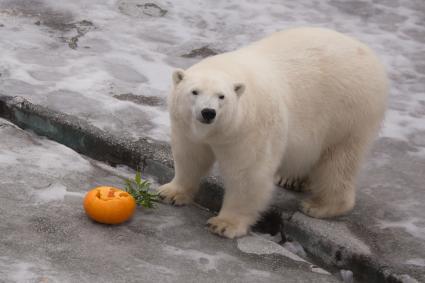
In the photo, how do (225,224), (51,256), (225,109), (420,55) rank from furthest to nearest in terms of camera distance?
(420,55), (225,224), (225,109), (51,256)

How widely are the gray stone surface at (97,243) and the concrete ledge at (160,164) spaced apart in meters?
0.25

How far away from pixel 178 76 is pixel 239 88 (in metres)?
0.33

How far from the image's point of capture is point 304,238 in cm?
423

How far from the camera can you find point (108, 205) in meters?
3.76

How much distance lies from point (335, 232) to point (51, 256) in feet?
5.41

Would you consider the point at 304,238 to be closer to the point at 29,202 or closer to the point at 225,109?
the point at 225,109

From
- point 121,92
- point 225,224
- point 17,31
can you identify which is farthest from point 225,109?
point 17,31

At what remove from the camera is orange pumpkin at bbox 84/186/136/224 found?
148 inches

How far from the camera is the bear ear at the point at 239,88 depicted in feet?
12.4

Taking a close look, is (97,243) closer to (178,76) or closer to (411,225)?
(178,76)

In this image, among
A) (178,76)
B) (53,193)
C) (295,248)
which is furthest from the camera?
(295,248)

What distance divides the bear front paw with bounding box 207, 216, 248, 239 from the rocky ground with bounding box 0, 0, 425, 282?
0.21ft

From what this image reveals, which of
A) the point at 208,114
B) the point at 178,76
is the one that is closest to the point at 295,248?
the point at 208,114

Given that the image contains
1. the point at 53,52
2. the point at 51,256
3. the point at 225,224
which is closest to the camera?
the point at 51,256
